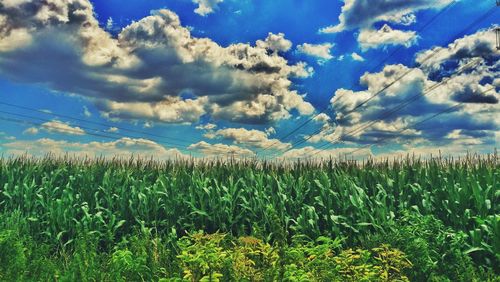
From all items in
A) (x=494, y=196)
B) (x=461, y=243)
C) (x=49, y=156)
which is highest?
(x=49, y=156)

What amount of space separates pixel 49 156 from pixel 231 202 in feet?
27.4

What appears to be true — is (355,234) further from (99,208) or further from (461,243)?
(99,208)

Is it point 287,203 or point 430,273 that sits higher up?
point 287,203

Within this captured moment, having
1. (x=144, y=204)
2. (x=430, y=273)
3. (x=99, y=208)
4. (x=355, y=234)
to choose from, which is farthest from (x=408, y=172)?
(x=99, y=208)

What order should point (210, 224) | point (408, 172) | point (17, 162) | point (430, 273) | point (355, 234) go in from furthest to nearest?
point (17, 162) < point (408, 172) < point (210, 224) < point (355, 234) < point (430, 273)

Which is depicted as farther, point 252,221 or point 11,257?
point 252,221

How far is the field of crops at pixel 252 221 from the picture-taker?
731 cm

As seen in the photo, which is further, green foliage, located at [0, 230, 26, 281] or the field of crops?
the field of crops

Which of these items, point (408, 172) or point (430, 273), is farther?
point (408, 172)

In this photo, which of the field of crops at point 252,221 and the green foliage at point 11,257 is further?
the field of crops at point 252,221

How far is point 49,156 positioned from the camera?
16.0m

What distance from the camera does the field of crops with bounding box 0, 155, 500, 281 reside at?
731 centimetres

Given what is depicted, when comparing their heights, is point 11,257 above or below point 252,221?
below

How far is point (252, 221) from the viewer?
33.7 ft
